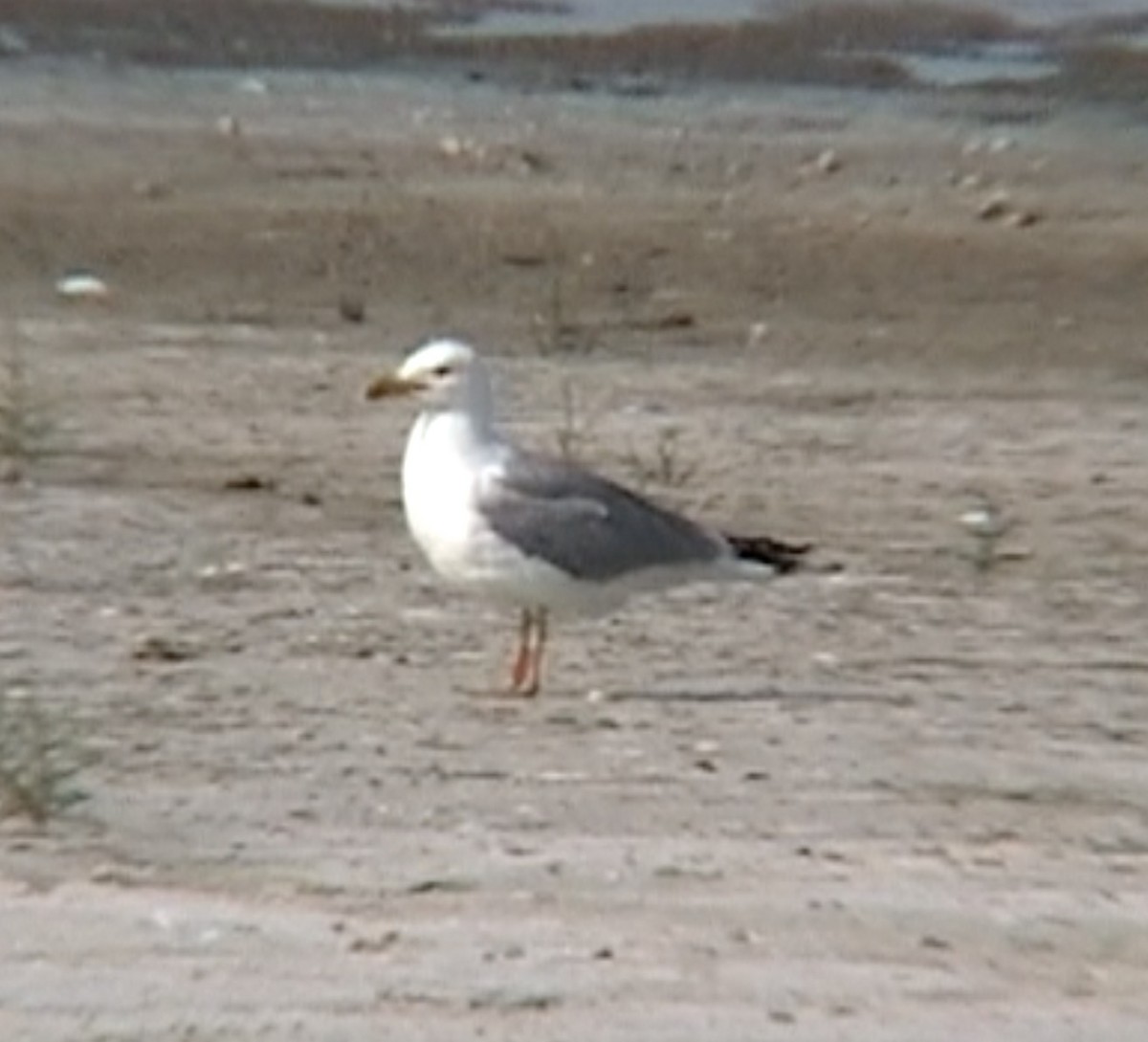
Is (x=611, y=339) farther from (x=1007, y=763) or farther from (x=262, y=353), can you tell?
(x=1007, y=763)

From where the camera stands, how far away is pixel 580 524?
11117 millimetres

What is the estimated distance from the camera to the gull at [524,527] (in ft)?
36.2

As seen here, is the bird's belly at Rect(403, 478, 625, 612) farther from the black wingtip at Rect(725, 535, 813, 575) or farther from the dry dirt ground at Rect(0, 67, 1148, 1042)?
the black wingtip at Rect(725, 535, 813, 575)

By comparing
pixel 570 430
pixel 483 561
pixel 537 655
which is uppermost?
pixel 570 430

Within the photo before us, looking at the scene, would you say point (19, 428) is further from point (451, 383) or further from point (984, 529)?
point (451, 383)

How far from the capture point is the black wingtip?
37.6 ft

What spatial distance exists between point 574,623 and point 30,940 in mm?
3440

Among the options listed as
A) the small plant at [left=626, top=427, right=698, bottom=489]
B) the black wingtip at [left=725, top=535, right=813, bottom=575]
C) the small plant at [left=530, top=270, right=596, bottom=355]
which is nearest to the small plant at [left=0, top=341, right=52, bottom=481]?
the small plant at [left=626, top=427, right=698, bottom=489]

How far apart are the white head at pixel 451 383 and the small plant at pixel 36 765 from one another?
1.30 m

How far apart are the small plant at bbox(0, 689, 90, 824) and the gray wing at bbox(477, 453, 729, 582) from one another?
114cm

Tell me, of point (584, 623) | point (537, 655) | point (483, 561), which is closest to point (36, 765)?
point (483, 561)

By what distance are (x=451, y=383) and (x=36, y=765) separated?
78.1 inches

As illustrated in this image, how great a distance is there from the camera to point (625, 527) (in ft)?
36.7

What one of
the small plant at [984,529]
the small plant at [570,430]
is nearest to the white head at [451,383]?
the small plant at [984,529]
